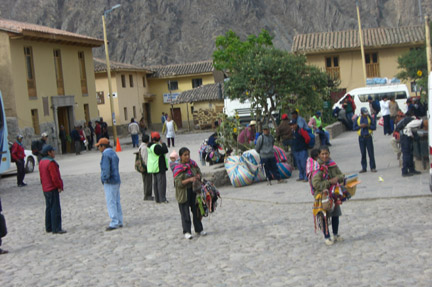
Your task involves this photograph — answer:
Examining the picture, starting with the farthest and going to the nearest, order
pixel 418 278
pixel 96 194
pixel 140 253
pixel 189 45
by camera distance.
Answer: pixel 189 45 → pixel 96 194 → pixel 140 253 → pixel 418 278

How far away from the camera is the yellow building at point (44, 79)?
34.0 metres

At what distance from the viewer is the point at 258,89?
18.1 m

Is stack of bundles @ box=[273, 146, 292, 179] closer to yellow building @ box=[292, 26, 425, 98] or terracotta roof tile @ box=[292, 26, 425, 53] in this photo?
terracotta roof tile @ box=[292, 26, 425, 53]

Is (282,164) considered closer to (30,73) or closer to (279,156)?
(279,156)

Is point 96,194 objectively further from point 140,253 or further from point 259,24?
point 259,24

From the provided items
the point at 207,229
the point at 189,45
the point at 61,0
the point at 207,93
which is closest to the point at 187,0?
the point at 189,45

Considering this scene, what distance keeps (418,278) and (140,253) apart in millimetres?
4086

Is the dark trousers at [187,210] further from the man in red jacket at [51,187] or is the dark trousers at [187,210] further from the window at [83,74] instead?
the window at [83,74]

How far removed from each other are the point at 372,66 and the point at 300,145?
37.5 metres

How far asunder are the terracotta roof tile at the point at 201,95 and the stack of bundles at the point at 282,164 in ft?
125

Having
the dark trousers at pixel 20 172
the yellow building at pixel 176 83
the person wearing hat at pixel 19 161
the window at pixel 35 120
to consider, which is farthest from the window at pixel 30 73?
the yellow building at pixel 176 83

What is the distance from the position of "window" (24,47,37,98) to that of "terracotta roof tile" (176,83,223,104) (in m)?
Answer: 20.8

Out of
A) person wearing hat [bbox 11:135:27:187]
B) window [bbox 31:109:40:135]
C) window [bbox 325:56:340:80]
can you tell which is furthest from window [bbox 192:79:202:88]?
person wearing hat [bbox 11:135:27:187]

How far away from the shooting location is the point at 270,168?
1598cm
